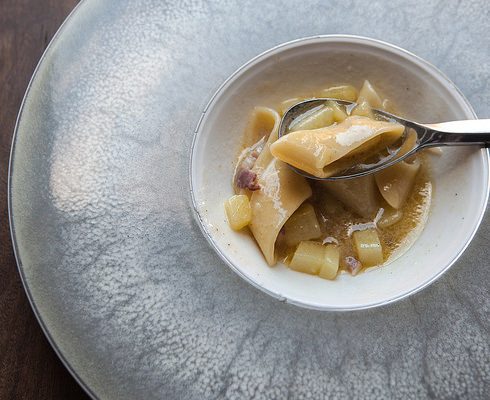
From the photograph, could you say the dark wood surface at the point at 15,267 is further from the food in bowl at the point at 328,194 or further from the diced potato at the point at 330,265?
the diced potato at the point at 330,265

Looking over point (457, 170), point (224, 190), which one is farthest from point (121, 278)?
point (457, 170)

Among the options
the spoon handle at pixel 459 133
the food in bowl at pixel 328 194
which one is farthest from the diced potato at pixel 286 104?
the spoon handle at pixel 459 133

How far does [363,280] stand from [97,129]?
3.53 feet

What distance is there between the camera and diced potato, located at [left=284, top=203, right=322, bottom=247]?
6.06ft

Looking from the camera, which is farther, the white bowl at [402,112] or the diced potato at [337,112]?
the diced potato at [337,112]

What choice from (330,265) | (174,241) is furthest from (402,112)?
(174,241)

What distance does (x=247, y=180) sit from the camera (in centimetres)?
186

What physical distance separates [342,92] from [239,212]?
0.60 meters

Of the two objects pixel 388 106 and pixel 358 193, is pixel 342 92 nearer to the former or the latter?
pixel 388 106

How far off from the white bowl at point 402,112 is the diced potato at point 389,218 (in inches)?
4.1

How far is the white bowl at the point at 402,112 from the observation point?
1.71 meters

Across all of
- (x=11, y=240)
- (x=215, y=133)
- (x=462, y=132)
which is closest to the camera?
(x=462, y=132)

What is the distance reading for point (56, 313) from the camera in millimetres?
1772

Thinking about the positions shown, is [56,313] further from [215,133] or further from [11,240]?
[215,133]
